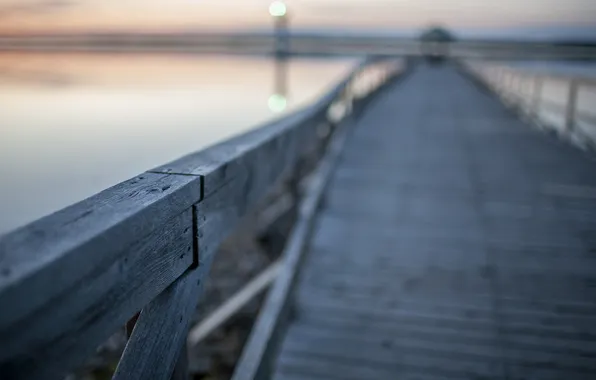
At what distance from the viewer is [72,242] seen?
3.29 feet

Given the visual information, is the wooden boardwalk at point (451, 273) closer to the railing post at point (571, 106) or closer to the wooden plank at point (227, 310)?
the railing post at point (571, 106)

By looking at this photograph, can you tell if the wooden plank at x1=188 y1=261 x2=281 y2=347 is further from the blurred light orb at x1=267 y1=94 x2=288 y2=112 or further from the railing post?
the blurred light orb at x1=267 y1=94 x2=288 y2=112

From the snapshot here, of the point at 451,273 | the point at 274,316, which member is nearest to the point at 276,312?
the point at 274,316

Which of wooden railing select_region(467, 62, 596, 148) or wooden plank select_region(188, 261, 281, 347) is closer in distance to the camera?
wooden plank select_region(188, 261, 281, 347)

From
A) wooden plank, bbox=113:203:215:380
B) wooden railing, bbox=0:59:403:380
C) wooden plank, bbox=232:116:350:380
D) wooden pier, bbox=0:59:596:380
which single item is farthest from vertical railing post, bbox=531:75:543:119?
wooden plank, bbox=113:203:215:380

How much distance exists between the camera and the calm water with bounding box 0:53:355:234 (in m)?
7.62

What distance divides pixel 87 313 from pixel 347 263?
3.21 m

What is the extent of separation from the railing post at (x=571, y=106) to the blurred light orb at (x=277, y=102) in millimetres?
14293

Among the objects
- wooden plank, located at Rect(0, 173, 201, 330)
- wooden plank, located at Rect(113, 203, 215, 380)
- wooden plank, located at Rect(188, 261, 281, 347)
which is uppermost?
wooden plank, located at Rect(0, 173, 201, 330)

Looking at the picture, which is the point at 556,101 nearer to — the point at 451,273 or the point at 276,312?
the point at 451,273

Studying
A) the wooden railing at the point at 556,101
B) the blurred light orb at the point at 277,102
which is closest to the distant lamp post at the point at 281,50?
the blurred light orb at the point at 277,102

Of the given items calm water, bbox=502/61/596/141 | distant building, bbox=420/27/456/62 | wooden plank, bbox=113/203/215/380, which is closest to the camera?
wooden plank, bbox=113/203/215/380

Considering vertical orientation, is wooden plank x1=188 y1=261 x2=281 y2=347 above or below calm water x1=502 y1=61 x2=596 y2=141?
below

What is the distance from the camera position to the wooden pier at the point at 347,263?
1028 mm
